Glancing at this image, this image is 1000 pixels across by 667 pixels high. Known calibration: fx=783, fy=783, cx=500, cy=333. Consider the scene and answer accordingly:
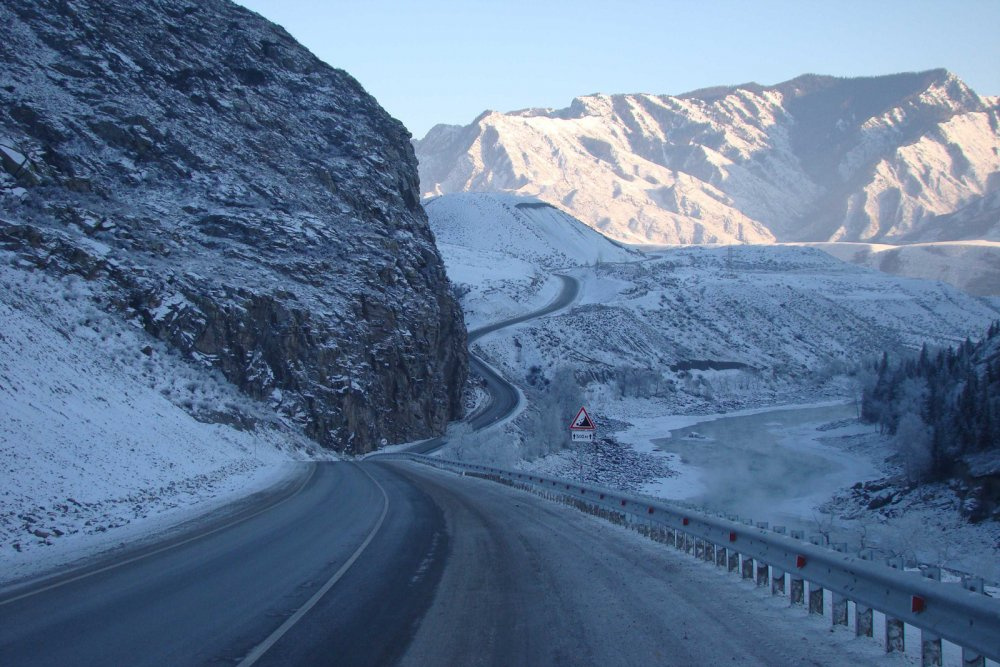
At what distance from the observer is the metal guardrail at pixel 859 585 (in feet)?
18.0

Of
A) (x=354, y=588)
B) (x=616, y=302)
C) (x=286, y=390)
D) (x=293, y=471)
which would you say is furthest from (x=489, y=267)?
(x=354, y=588)

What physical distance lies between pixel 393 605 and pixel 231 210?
160 ft

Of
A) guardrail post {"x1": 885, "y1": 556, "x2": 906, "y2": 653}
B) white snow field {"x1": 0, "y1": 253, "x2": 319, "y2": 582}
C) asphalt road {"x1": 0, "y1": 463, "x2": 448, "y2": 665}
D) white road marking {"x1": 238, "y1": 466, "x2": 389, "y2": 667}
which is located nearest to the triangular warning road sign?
asphalt road {"x1": 0, "y1": 463, "x2": 448, "y2": 665}

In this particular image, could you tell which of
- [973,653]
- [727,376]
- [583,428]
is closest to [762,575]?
[973,653]

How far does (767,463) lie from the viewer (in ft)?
202

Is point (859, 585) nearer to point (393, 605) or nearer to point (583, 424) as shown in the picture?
point (393, 605)

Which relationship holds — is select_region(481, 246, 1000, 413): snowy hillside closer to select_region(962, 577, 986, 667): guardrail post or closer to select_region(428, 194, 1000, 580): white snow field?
select_region(428, 194, 1000, 580): white snow field

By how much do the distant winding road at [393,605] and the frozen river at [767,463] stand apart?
1051 inches

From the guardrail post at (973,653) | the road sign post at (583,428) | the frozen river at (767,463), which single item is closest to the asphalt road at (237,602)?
the guardrail post at (973,653)

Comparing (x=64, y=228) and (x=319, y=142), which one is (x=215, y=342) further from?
(x=319, y=142)

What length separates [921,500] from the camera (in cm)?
4219

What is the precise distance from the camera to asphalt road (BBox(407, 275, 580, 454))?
191ft

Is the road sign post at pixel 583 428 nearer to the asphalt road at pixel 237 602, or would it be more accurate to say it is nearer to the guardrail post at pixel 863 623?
the asphalt road at pixel 237 602

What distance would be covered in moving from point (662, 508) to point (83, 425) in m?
15.0
